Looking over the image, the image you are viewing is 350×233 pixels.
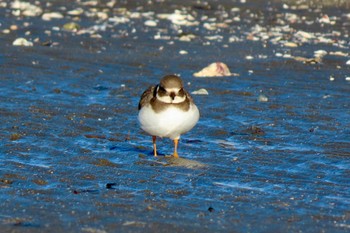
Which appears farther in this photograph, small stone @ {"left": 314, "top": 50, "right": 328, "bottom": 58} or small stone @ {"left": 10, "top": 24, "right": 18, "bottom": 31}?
small stone @ {"left": 10, "top": 24, "right": 18, "bottom": 31}

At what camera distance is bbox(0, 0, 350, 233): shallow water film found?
6723 millimetres

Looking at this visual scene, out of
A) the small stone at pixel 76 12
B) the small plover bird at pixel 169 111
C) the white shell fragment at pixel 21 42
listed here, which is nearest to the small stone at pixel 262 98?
the small plover bird at pixel 169 111

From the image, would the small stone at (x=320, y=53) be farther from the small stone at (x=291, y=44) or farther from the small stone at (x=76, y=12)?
the small stone at (x=76, y=12)

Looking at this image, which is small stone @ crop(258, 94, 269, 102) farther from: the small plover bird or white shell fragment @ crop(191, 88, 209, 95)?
the small plover bird

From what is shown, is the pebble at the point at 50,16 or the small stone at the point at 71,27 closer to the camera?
the small stone at the point at 71,27

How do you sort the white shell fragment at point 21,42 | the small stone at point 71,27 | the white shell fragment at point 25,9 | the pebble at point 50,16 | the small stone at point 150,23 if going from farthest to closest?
the white shell fragment at point 25,9 < the pebble at point 50,16 < the small stone at point 150,23 < the small stone at point 71,27 < the white shell fragment at point 21,42

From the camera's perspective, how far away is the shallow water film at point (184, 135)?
6.72 m

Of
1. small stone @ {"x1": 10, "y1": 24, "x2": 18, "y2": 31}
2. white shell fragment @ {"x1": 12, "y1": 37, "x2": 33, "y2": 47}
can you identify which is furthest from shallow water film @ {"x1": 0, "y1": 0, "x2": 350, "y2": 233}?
small stone @ {"x1": 10, "y1": 24, "x2": 18, "y2": 31}

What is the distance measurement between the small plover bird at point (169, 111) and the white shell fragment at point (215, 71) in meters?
4.96

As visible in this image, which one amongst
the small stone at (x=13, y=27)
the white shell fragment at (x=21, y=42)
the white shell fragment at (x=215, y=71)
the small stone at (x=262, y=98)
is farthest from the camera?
the small stone at (x=13, y=27)

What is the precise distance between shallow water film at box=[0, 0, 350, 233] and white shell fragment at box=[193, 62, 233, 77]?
0.02 m

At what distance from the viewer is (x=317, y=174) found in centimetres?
827

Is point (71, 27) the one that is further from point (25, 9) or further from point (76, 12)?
point (25, 9)

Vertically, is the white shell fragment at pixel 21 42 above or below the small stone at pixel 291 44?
below
